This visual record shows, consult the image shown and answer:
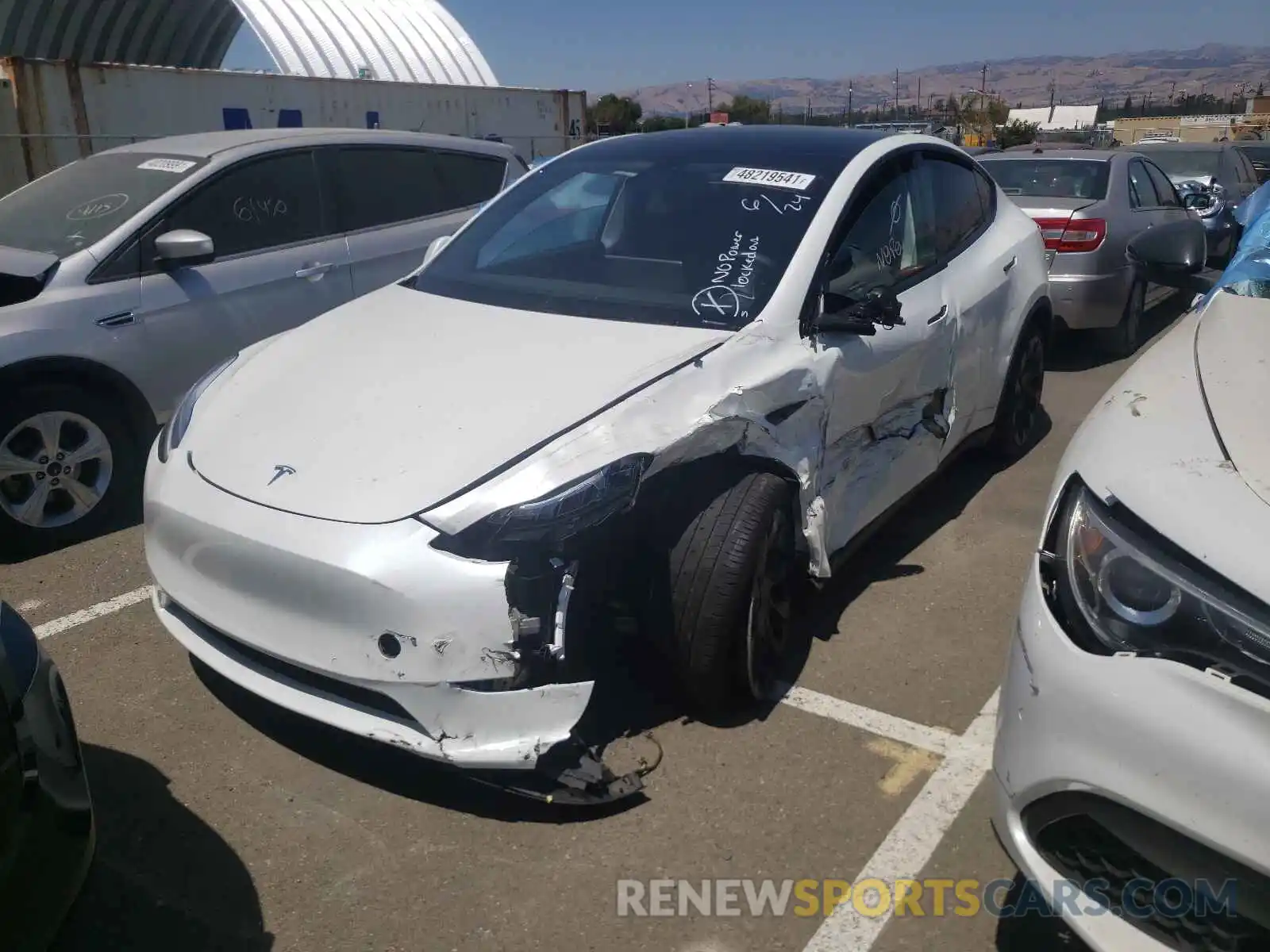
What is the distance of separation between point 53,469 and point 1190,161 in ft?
43.8

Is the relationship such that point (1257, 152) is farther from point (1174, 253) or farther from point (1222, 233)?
point (1174, 253)

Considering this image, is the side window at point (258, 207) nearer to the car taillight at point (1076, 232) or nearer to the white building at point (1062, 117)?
the car taillight at point (1076, 232)

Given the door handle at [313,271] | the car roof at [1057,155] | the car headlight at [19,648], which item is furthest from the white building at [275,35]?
the car headlight at [19,648]

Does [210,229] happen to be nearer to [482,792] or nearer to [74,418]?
[74,418]

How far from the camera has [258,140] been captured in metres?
A: 5.50

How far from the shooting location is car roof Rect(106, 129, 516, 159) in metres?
5.38

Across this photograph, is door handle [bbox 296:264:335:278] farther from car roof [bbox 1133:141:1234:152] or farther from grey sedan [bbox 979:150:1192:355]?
car roof [bbox 1133:141:1234:152]

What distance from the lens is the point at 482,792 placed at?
2863 millimetres

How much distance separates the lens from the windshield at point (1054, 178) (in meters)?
7.79

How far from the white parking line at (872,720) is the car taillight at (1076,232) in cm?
517

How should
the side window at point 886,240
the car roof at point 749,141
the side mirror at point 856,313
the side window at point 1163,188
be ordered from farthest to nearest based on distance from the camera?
the side window at point 1163,188, the car roof at point 749,141, the side window at point 886,240, the side mirror at point 856,313

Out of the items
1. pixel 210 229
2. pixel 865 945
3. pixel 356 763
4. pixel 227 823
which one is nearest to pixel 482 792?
pixel 356 763

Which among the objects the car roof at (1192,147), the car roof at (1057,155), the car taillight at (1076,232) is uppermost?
the car roof at (1057,155)

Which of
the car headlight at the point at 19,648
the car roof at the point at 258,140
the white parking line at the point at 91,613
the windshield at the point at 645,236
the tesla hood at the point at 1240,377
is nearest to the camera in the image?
the tesla hood at the point at 1240,377
